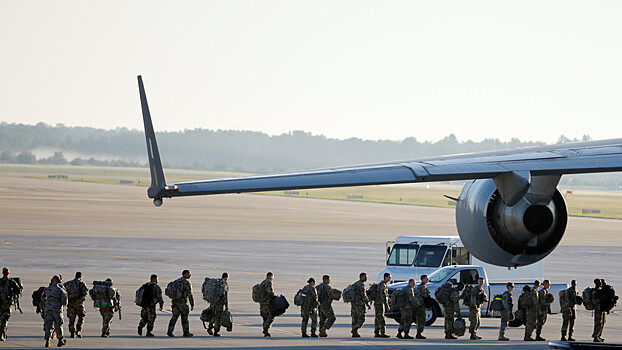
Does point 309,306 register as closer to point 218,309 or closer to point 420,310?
point 218,309

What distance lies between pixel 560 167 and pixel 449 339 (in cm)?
1247

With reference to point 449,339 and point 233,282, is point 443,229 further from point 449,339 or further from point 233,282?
point 449,339

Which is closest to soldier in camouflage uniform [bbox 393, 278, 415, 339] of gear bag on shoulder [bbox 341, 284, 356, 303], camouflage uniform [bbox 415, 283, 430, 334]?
camouflage uniform [bbox 415, 283, 430, 334]

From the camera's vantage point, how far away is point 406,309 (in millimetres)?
22031

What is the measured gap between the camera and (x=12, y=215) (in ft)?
221

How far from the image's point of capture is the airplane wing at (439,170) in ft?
31.4

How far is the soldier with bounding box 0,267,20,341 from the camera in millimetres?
19562

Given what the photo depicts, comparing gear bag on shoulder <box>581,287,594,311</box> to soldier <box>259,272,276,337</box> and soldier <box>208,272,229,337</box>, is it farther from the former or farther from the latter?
soldier <box>208,272,229,337</box>

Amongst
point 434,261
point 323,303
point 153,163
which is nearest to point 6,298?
point 323,303

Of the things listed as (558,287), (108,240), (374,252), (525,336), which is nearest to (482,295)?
(525,336)

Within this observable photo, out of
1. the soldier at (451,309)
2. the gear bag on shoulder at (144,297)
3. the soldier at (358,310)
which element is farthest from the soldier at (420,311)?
the gear bag on shoulder at (144,297)

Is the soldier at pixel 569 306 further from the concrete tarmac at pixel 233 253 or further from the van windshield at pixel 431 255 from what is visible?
the van windshield at pixel 431 255

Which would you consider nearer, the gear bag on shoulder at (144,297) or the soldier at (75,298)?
the soldier at (75,298)

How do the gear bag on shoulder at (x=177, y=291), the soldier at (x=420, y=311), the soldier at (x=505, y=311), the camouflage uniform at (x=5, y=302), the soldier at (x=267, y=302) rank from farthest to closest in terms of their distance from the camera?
the soldier at (x=505, y=311), the soldier at (x=420, y=311), the soldier at (x=267, y=302), the gear bag on shoulder at (x=177, y=291), the camouflage uniform at (x=5, y=302)
